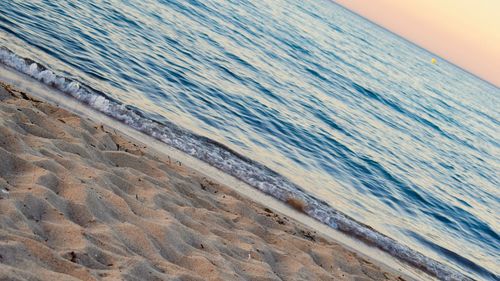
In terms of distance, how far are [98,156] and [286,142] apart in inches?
266

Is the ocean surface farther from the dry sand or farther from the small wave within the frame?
the dry sand

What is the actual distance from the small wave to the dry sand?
1095 mm

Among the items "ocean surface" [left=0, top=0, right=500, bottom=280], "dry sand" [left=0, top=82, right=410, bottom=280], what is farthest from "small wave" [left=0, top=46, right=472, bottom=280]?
"dry sand" [left=0, top=82, right=410, bottom=280]

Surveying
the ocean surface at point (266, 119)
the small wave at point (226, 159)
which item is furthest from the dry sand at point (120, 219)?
the ocean surface at point (266, 119)

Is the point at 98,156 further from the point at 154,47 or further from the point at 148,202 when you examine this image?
the point at 154,47

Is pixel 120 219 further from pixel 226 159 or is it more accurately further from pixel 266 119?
pixel 266 119

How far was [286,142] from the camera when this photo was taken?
470 inches

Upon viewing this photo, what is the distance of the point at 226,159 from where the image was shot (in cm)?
852

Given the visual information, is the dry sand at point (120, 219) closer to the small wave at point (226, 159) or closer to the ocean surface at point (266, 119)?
the small wave at point (226, 159)

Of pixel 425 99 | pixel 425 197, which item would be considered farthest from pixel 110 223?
pixel 425 99

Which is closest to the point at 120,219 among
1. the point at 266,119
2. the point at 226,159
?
the point at 226,159

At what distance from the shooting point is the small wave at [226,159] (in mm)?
7832

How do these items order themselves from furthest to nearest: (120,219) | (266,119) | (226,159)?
(266,119) < (226,159) < (120,219)

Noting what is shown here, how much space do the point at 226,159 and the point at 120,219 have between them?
408cm
